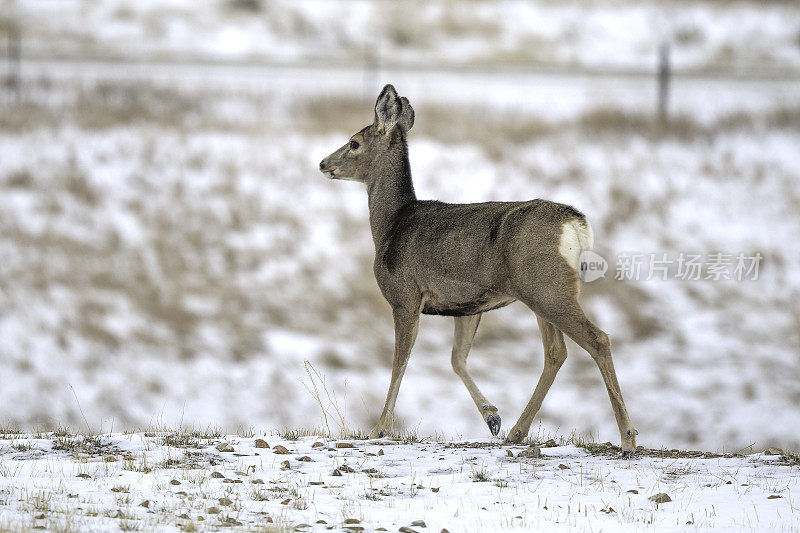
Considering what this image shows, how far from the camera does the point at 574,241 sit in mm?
7402

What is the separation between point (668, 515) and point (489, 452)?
5.94 feet

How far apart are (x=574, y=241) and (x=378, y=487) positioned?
2139mm

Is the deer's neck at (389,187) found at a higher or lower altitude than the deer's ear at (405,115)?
lower

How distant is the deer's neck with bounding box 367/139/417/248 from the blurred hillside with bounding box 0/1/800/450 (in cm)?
510

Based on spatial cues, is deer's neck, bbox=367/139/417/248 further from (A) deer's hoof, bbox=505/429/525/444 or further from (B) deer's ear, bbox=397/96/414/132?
(A) deer's hoof, bbox=505/429/525/444

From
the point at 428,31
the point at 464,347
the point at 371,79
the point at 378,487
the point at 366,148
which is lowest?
the point at 378,487

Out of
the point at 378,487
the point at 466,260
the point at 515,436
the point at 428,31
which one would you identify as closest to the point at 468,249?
the point at 466,260

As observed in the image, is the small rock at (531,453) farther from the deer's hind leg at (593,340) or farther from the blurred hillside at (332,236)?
the blurred hillside at (332,236)

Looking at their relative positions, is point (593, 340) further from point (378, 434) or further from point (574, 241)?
point (378, 434)

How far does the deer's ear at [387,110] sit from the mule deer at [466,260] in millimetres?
10

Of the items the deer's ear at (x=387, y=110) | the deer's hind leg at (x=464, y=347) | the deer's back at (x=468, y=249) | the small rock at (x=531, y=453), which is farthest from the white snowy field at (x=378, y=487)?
the deer's ear at (x=387, y=110)

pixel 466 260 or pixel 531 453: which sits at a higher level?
pixel 466 260

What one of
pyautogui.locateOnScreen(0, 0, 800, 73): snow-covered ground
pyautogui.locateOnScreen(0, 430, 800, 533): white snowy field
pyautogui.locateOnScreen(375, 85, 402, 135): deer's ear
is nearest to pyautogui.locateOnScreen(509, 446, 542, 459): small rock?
pyautogui.locateOnScreen(0, 430, 800, 533): white snowy field

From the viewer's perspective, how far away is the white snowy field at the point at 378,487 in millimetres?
5797
